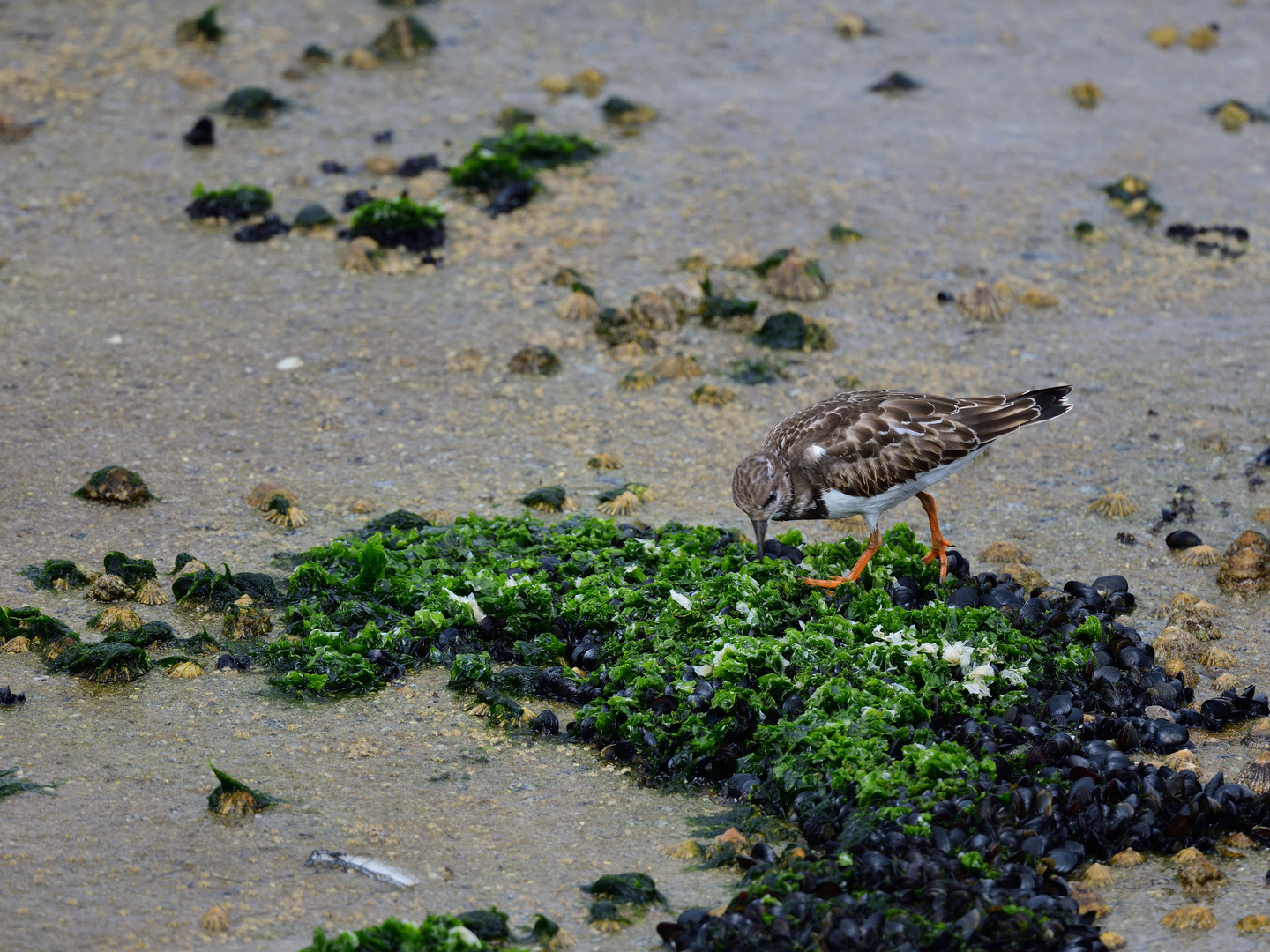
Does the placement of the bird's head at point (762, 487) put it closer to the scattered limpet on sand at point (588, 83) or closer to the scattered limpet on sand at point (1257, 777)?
the scattered limpet on sand at point (1257, 777)

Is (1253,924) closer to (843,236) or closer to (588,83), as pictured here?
(843,236)

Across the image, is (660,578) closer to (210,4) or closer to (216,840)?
(216,840)

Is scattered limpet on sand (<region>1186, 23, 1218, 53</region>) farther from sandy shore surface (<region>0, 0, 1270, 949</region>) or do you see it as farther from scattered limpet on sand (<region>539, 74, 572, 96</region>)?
scattered limpet on sand (<region>539, 74, 572, 96</region>)

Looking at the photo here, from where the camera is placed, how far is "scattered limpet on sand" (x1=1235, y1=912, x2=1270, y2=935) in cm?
483

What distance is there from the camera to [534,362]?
9539 mm

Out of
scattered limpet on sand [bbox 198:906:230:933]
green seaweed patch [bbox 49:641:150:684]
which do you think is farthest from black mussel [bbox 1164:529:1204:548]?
green seaweed patch [bbox 49:641:150:684]

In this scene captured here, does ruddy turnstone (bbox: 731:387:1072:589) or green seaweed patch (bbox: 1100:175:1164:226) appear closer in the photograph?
ruddy turnstone (bbox: 731:387:1072:589)

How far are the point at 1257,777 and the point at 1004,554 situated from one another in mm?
2368

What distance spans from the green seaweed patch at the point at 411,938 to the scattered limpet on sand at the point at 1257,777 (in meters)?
3.35

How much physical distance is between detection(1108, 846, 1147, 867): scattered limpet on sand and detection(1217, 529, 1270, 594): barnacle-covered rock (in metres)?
2.71

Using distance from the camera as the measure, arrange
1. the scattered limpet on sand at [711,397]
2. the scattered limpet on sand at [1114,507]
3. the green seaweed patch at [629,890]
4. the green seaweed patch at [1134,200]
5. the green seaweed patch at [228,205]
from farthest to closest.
Answer: the green seaweed patch at [1134,200] → the green seaweed patch at [228,205] → the scattered limpet on sand at [711,397] → the scattered limpet on sand at [1114,507] → the green seaweed patch at [629,890]

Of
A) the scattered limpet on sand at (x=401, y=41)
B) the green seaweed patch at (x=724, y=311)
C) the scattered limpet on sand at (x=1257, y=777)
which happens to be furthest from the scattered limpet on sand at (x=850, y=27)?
the scattered limpet on sand at (x=1257, y=777)

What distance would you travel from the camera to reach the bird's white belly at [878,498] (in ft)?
22.7

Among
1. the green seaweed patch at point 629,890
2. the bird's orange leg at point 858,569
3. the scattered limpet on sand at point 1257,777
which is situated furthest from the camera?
the bird's orange leg at point 858,569
